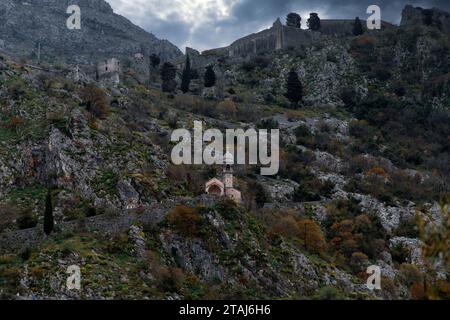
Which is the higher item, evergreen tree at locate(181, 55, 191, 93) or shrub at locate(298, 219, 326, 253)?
evergreen tree at locate(181, 55, 191, 93)

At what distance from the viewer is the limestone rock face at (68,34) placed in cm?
13788

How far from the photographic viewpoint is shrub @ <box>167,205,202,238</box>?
45.3 m

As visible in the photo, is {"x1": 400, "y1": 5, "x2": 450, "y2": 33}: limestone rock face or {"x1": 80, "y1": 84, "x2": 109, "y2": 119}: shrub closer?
{"x1": 80, "y1": 84, "x2": 109, "y2": 119}: shrub

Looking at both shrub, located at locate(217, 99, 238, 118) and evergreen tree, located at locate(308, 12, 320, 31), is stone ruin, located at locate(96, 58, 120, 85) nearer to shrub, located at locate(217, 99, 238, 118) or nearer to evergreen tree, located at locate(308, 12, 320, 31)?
shrub, located at locate(217, 99, 238, 118)

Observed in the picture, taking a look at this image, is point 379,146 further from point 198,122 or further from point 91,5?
point 91,5

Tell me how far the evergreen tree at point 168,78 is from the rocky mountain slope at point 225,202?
2.77m

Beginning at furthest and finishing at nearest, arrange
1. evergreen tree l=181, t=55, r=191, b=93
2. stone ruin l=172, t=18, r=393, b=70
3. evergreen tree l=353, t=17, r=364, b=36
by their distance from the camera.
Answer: evergreen tree l=353, t=17, r=364, b=36 < stone ruin l=172, t=18, r=393, b=70 < evergreen tree l=181, t=55, r=191, b=93

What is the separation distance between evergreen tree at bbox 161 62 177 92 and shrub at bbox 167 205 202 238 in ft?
189

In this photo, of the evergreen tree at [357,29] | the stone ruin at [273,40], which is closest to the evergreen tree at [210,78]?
the stone ruin at [273,40]

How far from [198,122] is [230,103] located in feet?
41.2

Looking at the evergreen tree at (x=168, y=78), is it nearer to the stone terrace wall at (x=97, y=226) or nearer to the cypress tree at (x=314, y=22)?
the cypress tree at (x=314, y=22)

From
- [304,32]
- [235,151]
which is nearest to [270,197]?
[235,151]

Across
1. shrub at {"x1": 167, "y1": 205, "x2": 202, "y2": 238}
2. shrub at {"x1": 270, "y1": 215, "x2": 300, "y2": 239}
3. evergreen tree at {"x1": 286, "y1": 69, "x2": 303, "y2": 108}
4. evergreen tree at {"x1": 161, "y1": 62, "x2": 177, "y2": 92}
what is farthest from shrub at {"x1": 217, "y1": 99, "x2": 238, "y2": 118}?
shrub at {"x1": 167, "y1": 205, "x2": 202, "y2": 238}

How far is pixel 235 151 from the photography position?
74562mm
